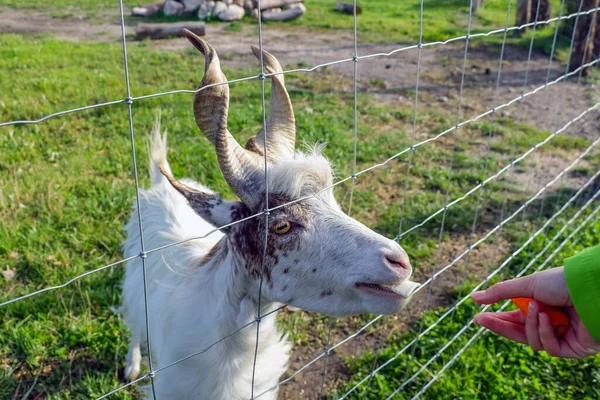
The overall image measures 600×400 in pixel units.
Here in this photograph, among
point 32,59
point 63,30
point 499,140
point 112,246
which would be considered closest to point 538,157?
point 499,140

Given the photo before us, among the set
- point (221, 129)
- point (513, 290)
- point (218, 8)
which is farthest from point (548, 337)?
point (218, 8)

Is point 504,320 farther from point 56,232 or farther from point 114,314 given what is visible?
point 56,232

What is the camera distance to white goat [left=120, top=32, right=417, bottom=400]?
1.86 m

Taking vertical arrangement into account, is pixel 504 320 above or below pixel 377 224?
above

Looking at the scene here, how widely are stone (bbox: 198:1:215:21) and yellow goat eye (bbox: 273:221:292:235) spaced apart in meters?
13.9

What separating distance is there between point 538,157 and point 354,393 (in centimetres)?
418

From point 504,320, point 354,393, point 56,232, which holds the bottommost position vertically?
point 354,393

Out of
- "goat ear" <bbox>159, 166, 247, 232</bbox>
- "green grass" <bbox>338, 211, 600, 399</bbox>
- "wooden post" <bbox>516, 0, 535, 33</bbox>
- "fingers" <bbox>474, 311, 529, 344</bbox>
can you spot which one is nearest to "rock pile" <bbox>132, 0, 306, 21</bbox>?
"wooden post" <bbox>516, 0, 535, 33</bbox>

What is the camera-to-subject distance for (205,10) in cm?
1470

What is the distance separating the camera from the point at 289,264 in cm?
201

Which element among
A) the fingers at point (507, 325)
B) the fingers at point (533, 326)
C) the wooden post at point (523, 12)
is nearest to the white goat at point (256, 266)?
the fingers at point (507, 325)

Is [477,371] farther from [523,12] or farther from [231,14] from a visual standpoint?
[231,14]

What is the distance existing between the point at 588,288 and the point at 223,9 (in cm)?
1451

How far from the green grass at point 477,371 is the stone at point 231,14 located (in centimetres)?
1289
